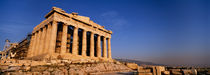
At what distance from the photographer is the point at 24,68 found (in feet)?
33.9

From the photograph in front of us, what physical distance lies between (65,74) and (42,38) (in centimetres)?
1206

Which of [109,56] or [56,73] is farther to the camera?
[109,56]

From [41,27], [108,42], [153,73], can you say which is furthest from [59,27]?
[153,73]

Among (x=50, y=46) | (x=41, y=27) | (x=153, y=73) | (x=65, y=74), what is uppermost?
(x=41, y=27)

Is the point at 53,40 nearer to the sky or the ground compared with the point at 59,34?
nearer to the ground

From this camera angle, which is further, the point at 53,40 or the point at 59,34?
the point at 59,34

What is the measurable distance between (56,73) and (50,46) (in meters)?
7.34

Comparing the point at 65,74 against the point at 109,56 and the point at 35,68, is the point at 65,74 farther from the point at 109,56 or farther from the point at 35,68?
the point at 109,56

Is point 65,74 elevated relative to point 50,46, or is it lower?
lower

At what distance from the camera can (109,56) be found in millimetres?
29719

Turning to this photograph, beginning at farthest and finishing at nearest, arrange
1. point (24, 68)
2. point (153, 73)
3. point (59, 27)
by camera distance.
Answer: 1. point (59, 27)
2. point (24, 68)
3. point (153, 73)

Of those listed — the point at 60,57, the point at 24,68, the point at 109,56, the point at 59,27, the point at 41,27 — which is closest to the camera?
the point at 24,68

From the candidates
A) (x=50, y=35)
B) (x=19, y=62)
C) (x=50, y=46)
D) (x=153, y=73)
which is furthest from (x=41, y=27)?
(x=153, y=73)

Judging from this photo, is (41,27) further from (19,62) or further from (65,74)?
(65,74)
